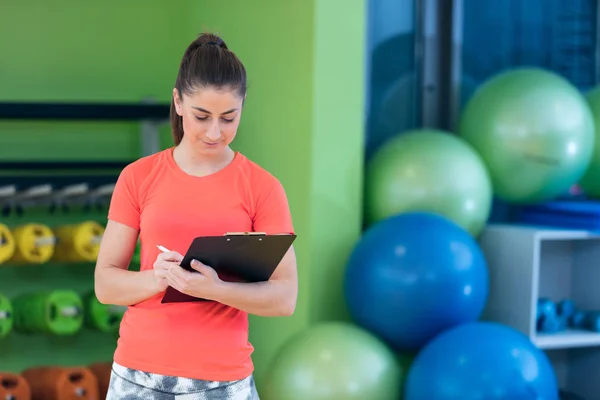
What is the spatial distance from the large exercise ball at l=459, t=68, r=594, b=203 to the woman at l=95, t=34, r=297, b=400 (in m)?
1.83

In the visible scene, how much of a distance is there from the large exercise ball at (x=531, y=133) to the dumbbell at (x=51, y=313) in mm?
1712

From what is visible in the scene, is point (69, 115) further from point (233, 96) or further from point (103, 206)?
point (233, 96)

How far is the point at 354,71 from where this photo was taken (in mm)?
3230

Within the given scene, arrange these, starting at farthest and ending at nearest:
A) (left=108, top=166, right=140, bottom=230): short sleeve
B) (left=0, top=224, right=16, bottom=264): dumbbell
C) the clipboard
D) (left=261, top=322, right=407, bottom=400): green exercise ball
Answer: (left=0, top=224, right=16, bottom=264): dumbbell, (left=261, top=322, right=407, bottom=400): green exercise ball, (left=108, top=166, right=140, bottom=230): short sleeve, the clipboard

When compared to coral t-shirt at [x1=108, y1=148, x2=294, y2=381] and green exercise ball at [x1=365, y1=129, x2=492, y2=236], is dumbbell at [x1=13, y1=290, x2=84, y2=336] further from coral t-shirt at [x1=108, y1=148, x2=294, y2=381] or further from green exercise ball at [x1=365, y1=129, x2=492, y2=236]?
coral t-shirt at [x1=108, y1=148, x2=294, y2=381]

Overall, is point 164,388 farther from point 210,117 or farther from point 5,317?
point 5,317

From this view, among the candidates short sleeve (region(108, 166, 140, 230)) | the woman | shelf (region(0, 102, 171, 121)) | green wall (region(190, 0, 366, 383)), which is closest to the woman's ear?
the woman

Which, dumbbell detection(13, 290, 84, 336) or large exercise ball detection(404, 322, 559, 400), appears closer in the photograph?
large exercise ball detection(404, 322, 559, 400)

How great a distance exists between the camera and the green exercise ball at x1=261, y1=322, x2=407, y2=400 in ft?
9.11

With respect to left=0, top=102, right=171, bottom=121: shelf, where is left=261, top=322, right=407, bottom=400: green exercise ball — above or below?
below

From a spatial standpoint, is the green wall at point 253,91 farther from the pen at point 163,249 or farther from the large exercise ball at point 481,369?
the pen at point 163,249

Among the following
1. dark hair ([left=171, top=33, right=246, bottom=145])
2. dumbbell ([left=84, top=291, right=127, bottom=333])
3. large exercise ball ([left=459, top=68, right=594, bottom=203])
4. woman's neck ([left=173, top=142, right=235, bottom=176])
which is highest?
dark hair ([left=171, top=33, right=246, bottom=145])

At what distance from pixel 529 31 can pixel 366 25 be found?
79 centimetres

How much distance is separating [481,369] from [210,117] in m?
1.49
